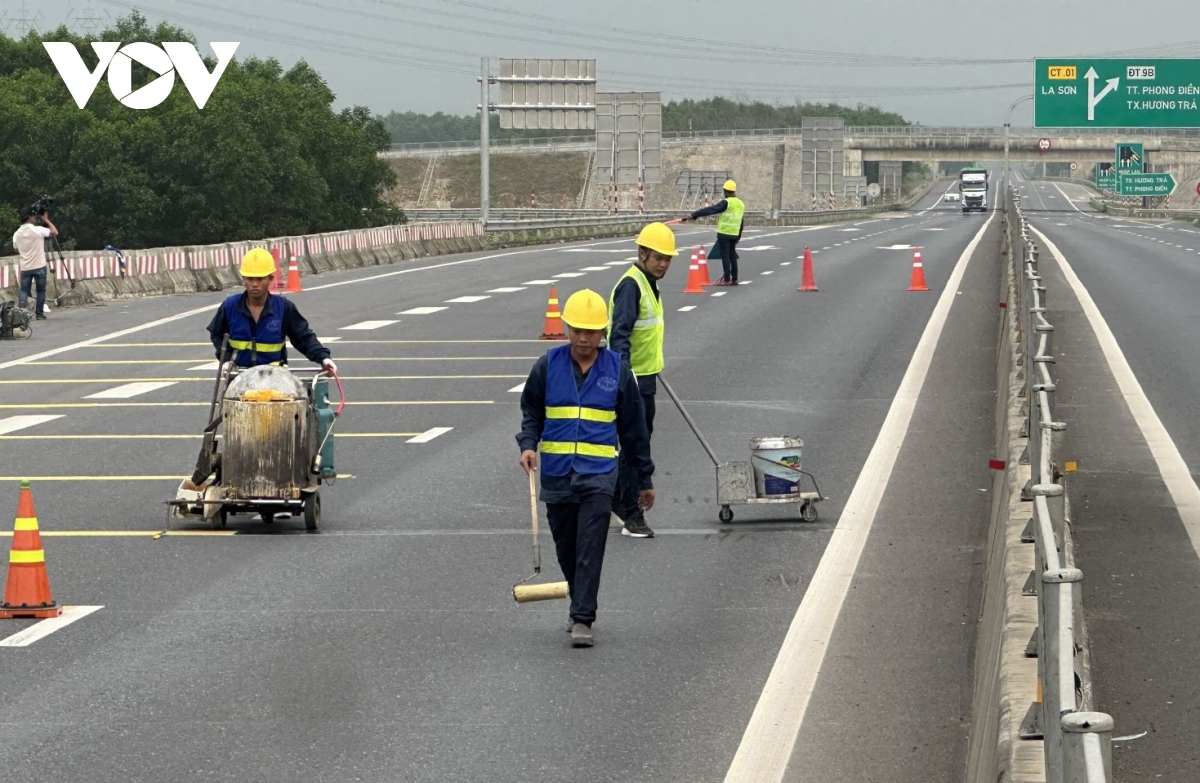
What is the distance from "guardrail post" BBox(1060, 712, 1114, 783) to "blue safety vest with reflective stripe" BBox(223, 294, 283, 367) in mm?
10008

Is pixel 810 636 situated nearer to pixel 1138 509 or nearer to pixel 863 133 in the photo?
pixel 1138 509

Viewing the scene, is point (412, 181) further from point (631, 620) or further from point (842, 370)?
point (631, 620)

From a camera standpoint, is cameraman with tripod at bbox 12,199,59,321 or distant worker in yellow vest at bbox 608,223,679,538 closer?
distant worker in yellow vest at bbox 608,223,679,538

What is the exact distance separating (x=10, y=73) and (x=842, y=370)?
76.0m

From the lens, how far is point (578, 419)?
9.43m

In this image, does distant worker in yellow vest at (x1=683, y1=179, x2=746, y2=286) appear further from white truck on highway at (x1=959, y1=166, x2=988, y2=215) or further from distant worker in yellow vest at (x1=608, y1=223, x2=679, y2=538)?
white truck on highway at (x1=959, y1=166, x2=988, y2=215)

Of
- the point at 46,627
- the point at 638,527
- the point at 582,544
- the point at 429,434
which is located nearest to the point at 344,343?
the point at 429,434

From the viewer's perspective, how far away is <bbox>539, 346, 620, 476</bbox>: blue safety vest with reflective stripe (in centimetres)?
940

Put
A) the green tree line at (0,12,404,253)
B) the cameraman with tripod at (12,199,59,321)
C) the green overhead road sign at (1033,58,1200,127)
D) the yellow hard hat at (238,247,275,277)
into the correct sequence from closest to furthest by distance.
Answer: the yellow hard hat at (238,247,275,277), the cameraman with tripod at (12,199,59,321), the green overhead road sign at (1033,58,1200,127), the green tree line at (0,12,404,253)

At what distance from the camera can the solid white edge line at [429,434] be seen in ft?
55.3

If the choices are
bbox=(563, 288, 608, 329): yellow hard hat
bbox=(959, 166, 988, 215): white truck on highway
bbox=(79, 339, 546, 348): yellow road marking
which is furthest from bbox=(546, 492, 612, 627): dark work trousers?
bbox=(959, 166, 988, 215): white truck on highway

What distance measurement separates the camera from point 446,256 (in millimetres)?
52250

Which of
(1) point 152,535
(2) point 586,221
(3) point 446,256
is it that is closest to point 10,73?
(2) point 586,221

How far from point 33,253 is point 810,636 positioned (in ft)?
74.5
